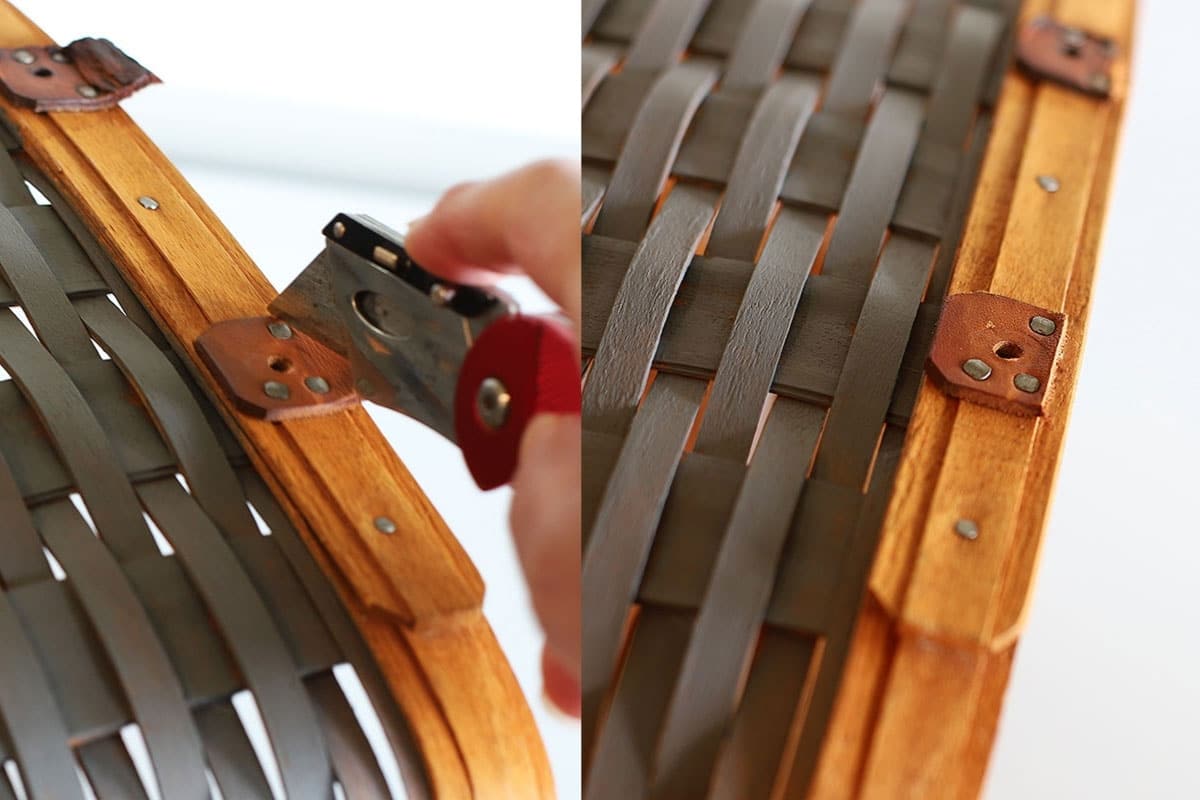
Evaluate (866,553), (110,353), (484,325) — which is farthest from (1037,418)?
(110,353)

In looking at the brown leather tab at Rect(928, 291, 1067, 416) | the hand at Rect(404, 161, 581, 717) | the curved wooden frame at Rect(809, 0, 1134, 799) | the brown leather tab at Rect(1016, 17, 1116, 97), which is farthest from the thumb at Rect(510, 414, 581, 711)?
the brown leather tab at Rect(1016, 17, 1116, 97)

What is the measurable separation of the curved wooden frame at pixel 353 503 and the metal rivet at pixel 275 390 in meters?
0.01

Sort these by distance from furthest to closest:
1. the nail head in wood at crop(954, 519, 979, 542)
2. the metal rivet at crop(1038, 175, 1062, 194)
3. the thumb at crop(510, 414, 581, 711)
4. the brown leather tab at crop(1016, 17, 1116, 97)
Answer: the brown leather tab at crop(1016, 17, 1116, 97) → the metal rivet at crop(1038, 175, 1062, 194) → the nail head in wood at crop(954, 519, 979, 542) → the thumb at crop(510, 414, 581, 711)

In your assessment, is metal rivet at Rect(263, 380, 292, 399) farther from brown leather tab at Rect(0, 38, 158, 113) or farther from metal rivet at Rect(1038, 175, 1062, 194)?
metal rivet at Rect(1038, 175, 1062, 194)

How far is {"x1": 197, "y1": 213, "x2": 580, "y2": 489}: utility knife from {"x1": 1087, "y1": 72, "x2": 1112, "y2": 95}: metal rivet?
53 cm

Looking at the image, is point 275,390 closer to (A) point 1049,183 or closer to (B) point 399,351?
(B) point 399,351

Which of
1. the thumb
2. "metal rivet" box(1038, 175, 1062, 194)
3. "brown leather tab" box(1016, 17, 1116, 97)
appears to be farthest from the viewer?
"brown leather tab" box(1016, 17, 1116, 97)

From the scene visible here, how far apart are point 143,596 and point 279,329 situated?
122 mm

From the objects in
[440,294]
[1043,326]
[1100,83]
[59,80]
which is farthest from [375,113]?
[1100,83]

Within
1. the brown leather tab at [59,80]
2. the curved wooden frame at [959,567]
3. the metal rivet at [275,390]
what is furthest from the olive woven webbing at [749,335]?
the brown leather tab at [59,80]

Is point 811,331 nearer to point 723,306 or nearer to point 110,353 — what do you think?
point 723,306

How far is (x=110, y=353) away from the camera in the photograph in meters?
0.50

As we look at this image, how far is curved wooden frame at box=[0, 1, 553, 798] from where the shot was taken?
431 mm

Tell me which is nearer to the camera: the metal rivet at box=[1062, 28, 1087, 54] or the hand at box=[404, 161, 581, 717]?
the hand at box=[404, 161, 581, 717]
